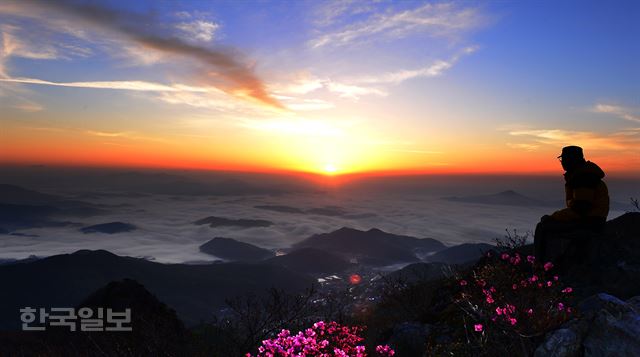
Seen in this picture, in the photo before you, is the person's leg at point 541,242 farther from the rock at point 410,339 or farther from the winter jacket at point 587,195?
the rock at point 410,339

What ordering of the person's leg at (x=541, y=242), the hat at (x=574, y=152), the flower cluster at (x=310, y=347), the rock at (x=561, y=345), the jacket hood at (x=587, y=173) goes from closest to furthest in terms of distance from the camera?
1. the rock at (x=561, y=345)
2. the flower cluster at (x=310, y=347)
3. the jacket hood at (x=587, y=173)
4. the hat at (x=574, y=152)
5. the person's leg at (x=541, y=242)

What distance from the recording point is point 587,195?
32.1 feet

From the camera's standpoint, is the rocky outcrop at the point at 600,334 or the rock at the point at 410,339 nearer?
the rocky outcrop at the point at 600,334

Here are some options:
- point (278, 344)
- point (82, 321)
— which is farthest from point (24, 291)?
point (278, 344)

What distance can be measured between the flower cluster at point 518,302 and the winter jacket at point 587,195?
1639 millimetres

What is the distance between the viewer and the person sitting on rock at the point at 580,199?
32.1 ft

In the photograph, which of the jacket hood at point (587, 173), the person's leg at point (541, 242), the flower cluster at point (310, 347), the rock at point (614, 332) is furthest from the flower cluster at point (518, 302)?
the jacket hood at point (587, 173)

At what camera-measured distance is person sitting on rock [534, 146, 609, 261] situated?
979cm

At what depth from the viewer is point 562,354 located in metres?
6.63

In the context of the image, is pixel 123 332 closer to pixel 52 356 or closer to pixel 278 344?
pixel 52 356

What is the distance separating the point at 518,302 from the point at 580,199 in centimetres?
359

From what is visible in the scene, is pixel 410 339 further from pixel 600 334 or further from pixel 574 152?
pixel 574 152

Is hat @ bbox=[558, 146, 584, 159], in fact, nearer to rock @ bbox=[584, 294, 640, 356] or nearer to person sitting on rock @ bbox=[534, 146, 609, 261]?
person sitting on rock @ bbox=[534, 146, 609, 261]

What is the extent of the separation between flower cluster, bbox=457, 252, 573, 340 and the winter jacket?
64.5 inches
